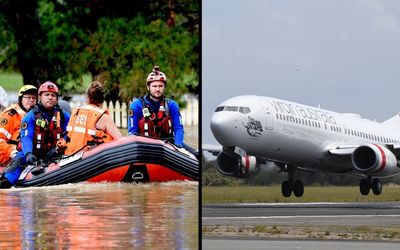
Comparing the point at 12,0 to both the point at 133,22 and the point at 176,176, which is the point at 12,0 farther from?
the point at 176,176

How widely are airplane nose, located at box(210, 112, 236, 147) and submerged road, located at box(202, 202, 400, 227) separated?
2.84m

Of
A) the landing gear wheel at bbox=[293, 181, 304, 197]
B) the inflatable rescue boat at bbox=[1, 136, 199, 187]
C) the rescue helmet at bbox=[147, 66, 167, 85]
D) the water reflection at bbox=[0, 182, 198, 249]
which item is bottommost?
the water reflection at bbox=[0, 182, 198, 249]

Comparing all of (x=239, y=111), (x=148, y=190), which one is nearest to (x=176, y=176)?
(x=148, y=190)

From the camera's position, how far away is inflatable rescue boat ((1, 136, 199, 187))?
11.3m

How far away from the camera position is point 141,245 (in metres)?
10.9

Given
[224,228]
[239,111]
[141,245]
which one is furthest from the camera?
[239,111]

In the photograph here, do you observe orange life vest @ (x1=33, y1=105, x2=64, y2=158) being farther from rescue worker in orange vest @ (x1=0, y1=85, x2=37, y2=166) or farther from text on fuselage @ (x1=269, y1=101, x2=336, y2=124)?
text on fuselage @ (x1=269, y1=101, x2=336, y2=124)

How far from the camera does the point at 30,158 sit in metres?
11.5

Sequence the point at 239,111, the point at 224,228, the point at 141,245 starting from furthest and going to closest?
the point at 239,111 → the point at 224,228 → the point at 141,245

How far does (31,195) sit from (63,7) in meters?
1.94

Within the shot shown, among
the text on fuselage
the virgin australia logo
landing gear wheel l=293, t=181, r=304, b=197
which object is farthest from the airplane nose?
landing gear wheel l=293, t=181, r=304, b=197

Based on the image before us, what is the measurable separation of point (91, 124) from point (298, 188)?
43.9 m

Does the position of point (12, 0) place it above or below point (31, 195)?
above

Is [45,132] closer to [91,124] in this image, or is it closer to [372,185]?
[91,124]
